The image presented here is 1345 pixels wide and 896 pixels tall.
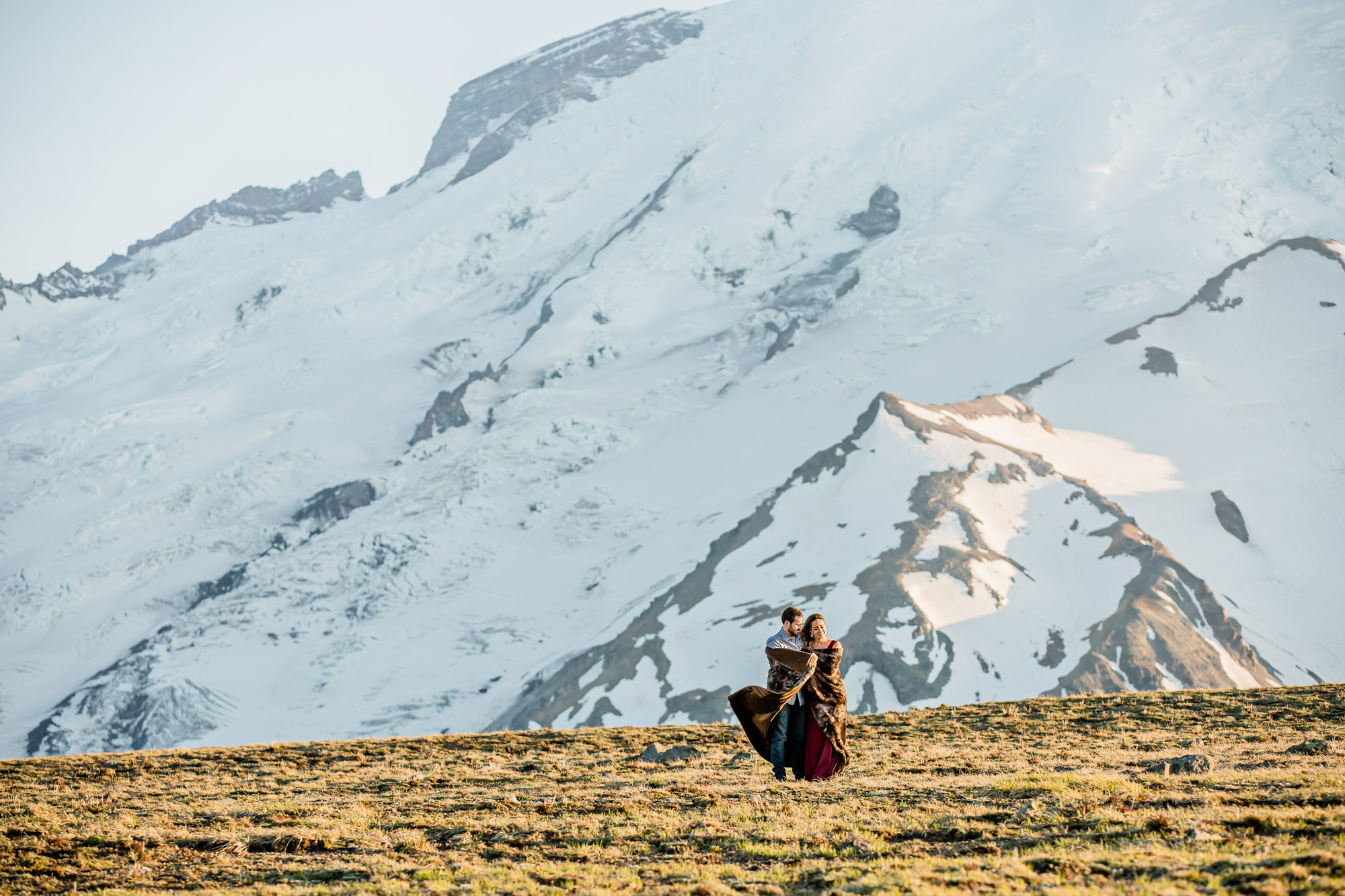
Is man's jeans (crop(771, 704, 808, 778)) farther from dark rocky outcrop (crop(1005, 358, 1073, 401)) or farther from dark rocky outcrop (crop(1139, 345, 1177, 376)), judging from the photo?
Result: dark rocky outcrop (crop(1139, 345, 1177, 376))

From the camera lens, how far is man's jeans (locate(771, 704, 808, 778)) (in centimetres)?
1719

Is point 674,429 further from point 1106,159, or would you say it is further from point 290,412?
point 1106,159

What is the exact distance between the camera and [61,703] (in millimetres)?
127062

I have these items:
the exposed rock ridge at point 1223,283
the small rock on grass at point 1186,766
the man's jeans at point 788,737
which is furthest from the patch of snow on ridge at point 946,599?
the exposed rock ridge at point 1223,283

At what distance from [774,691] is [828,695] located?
837 millimetres

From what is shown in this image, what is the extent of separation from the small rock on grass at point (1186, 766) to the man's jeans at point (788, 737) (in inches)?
219

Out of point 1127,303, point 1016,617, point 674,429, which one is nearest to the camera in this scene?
point 1016,617

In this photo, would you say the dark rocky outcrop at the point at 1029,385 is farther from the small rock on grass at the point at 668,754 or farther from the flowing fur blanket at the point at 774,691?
the flowing fur blanket at the point at 774,691

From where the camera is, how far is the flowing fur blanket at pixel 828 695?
16734mm

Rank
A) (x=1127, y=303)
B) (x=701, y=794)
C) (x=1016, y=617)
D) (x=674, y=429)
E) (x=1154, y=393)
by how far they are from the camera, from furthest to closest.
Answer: (x=674, y=429) → (x=1127, y=303) → (x=1154, y=393) → (x=1016, y=617) → (x=701, y=794)

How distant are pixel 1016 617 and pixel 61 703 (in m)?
109

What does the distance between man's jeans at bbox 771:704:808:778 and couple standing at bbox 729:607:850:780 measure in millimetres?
11

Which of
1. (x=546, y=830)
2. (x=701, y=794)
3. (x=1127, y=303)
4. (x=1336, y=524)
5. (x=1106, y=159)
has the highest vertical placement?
(x=546, y=830)

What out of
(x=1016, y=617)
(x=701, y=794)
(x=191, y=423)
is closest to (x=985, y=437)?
(x=1016, y=617)
